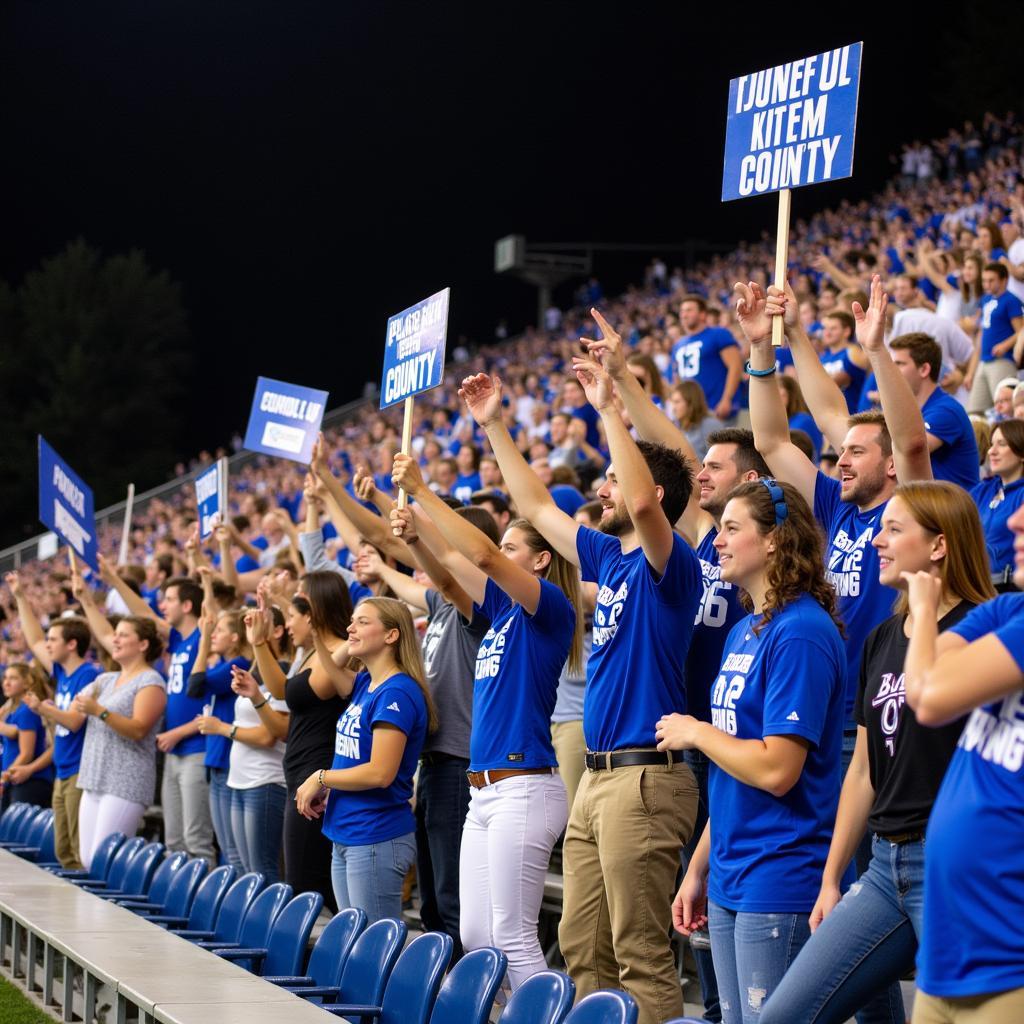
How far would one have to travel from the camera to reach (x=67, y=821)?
340 inches

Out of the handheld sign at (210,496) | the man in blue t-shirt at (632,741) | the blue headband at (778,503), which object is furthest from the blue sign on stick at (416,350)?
the handheld sign at (210,496)

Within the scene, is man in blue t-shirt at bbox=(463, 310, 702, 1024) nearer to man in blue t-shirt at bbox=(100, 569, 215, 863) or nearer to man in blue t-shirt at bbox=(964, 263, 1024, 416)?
man in blue t-shirt at bbox=(100, 569, 215, 863)

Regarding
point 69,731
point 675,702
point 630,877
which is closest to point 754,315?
point 675,702

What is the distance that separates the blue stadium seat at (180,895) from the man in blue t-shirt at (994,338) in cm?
496

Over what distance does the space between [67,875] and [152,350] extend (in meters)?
28.6

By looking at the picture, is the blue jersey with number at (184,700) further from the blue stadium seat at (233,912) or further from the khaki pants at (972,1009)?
the khaki pants at (972,1009)

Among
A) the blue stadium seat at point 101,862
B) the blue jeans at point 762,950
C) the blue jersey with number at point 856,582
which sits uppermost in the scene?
the blue jersey with number at point 856,582

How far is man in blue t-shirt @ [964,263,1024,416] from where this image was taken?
8.41 metres

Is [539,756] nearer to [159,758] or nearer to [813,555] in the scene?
[813,555]

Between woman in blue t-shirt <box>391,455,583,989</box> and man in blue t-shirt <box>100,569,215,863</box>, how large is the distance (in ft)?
11.0

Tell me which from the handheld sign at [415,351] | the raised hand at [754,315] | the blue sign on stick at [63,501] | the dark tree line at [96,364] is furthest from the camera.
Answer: the dark tree line at [96,364]

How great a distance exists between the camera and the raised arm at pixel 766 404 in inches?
162

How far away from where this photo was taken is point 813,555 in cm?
354

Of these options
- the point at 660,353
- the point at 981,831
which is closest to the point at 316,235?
the point at 660,353
